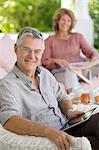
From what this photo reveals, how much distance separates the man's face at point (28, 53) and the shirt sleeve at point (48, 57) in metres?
1.81

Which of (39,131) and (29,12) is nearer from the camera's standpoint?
(39,131)

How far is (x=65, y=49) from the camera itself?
4.46 meters

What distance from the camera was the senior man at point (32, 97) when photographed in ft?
7.20

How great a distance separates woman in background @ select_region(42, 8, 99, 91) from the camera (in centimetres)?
440


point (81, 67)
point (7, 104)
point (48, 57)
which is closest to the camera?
point (7, 104)

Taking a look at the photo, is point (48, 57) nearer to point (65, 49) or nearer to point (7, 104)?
point (65, 49)

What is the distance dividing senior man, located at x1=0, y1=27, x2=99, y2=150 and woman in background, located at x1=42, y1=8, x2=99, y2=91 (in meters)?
1.76

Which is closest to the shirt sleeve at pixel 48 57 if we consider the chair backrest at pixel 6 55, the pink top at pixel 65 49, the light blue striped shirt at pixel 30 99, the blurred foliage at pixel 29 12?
the pink top at pixel 65 49

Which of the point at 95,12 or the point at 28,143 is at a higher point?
the point at 28,143

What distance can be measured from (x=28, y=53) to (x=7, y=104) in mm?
361

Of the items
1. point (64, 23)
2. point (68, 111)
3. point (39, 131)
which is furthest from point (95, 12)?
point (39, 131)

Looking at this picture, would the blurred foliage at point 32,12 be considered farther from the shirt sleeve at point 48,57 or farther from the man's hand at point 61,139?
the man's hand at point 61,139

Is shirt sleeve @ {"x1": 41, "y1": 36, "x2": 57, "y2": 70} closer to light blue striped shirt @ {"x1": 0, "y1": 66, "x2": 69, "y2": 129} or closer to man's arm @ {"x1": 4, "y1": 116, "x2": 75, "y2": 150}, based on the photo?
light blue striped shirt @ {"x1": 0, "y1": 66, "x2": 69, "y2": 129}

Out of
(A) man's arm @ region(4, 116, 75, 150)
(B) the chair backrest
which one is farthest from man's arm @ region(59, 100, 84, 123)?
(B) the chair backrest
